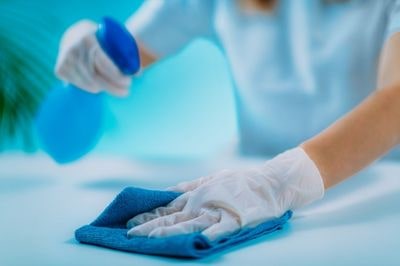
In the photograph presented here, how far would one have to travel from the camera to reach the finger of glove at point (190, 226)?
876mm

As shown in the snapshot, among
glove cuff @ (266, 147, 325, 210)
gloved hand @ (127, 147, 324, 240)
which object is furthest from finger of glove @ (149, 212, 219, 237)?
glove cuff @ (266, 147, 325, 210)

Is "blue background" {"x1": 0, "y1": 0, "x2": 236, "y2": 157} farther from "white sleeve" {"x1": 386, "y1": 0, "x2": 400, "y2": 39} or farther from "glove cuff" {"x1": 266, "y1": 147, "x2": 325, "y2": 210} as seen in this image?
"glove cuff" {"x1": 266, "y1": 147, "x2": 325, "y2": 210}

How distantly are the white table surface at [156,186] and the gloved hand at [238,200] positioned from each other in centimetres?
4

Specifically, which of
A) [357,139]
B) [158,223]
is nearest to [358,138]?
[357,139]

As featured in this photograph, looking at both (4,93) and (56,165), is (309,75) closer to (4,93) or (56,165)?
(56,165)

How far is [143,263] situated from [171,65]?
112 cm

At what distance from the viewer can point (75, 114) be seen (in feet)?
4.88

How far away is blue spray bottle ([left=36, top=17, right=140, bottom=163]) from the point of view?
4.64 ft

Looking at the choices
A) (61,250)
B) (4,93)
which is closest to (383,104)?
(61,250)

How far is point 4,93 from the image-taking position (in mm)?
1918

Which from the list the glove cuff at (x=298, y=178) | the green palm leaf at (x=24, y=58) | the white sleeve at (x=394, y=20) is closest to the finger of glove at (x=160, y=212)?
the glove cuff at (x=298, y=178)

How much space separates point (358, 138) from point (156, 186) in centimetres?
49

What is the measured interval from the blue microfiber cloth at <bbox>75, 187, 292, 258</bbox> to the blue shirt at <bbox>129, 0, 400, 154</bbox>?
0.60 metres

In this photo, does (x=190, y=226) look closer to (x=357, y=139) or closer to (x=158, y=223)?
(x=158, y=223)
